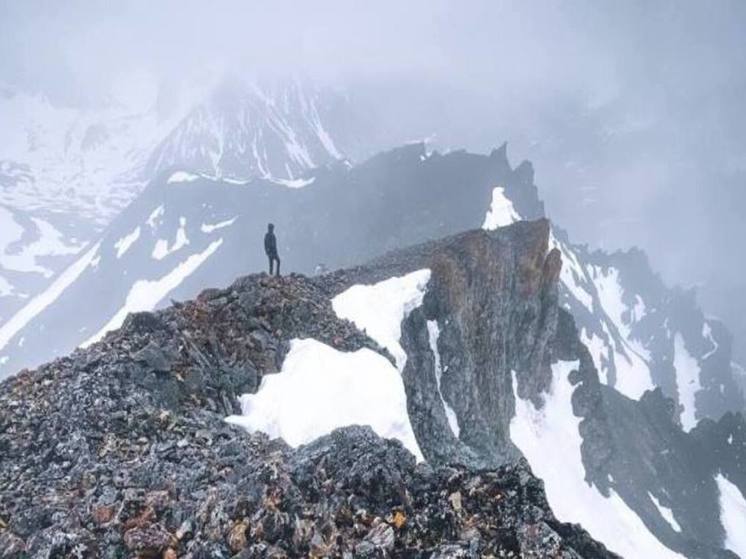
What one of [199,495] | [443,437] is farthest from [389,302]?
[199,495]

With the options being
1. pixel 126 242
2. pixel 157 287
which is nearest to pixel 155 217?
pixel 126 242

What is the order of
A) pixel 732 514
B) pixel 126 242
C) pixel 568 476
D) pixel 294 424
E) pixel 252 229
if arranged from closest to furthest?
pixel 294 424, pixel 568 476, pixel 732 514, pixel 252 229, pixel 126 242

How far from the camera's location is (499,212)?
145250 mm

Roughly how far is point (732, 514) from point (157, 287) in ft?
400

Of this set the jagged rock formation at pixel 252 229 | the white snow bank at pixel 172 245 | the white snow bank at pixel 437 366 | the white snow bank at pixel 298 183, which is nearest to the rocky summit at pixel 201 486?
the white snow bank at pixel 437 366

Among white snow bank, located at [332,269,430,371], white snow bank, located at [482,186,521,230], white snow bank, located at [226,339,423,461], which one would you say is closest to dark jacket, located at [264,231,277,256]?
white snow bank, located at [332,269,430,371]

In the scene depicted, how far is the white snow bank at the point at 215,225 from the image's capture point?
555 ft

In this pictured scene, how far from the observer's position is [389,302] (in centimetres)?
4350

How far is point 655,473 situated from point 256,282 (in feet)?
255

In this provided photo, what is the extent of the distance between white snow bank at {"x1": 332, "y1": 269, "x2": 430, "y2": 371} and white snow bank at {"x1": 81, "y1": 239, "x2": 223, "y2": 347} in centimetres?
10997

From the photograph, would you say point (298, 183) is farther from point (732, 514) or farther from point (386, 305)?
point (386, 305)

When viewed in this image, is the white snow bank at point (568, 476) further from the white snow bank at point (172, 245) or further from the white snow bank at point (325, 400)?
the white snow bank at point (172, 245)

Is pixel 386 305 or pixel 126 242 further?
pixel 126 242

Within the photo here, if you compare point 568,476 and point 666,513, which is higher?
point 666,513
